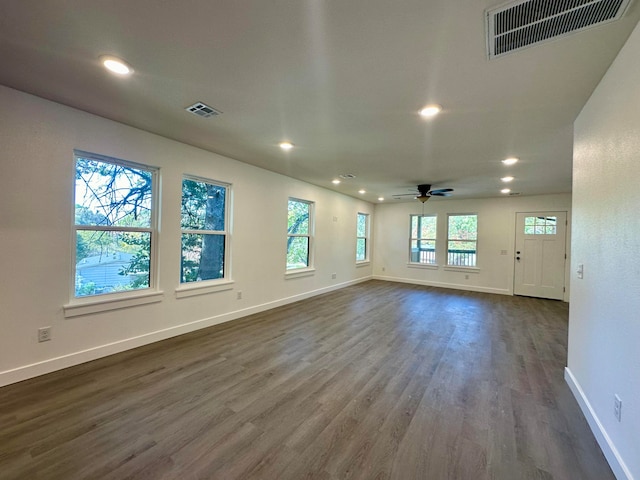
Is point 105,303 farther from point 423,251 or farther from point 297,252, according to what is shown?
point 423,251

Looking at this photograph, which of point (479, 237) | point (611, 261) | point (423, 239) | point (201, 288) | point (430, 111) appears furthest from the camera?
point (423, 239)

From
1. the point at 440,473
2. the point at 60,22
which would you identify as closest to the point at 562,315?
the point at 440,473

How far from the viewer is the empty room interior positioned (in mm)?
1591

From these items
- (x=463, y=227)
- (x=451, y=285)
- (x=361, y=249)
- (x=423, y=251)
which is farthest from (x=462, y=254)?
(x=361, y=249)

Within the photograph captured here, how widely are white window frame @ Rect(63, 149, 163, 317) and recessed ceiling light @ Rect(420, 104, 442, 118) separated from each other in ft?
9.95

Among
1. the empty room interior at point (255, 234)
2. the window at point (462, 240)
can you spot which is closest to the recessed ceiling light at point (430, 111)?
the empty room interior at point (255, 234)

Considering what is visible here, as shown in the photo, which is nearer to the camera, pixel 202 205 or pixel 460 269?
pixel 202 205

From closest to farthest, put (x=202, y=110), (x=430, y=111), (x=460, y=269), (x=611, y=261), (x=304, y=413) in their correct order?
(x=611, y=261) → (x=304, y=413) → (x=430, y=111) → (x=202, y=110) → (x=460, y=269)

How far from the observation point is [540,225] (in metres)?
6.79

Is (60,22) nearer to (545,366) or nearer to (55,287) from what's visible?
(55,287)

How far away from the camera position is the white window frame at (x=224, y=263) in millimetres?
3781

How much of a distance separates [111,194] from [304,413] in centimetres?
295

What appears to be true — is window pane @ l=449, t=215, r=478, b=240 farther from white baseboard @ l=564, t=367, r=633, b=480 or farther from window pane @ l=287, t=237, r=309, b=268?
white baseboard @ l=564, t=367, r=633, b=480

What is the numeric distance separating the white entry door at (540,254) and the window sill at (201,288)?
676 centimetres
